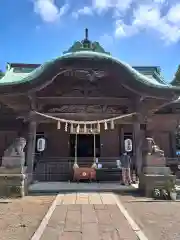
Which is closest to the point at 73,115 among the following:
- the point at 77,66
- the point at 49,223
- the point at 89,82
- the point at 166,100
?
the point at 89,82

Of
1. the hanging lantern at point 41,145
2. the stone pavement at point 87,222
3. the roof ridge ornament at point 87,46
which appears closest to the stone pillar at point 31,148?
the stone pavement at point 87,222

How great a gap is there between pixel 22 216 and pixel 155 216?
11.4ft

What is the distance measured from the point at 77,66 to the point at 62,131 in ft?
24.8

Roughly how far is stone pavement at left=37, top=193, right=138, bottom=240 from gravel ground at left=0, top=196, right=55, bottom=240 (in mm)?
400

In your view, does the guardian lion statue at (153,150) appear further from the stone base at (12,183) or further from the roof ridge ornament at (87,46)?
the roof ridge ornament at (87,46)

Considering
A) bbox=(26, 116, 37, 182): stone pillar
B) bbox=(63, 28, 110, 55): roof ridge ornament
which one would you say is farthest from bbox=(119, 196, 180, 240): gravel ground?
bbox=(63, 28, 110, 55): roof ridge ornament

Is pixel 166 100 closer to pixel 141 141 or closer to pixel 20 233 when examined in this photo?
pixel 141 141

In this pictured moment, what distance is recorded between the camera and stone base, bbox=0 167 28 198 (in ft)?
28.4

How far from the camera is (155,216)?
20.3 feet

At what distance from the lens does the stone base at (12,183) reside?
866 centimetres

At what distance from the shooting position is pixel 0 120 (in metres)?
15.0

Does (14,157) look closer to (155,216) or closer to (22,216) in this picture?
(22,216)

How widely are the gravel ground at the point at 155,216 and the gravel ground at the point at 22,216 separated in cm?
245

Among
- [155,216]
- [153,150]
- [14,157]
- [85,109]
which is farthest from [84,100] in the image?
[155,216]
